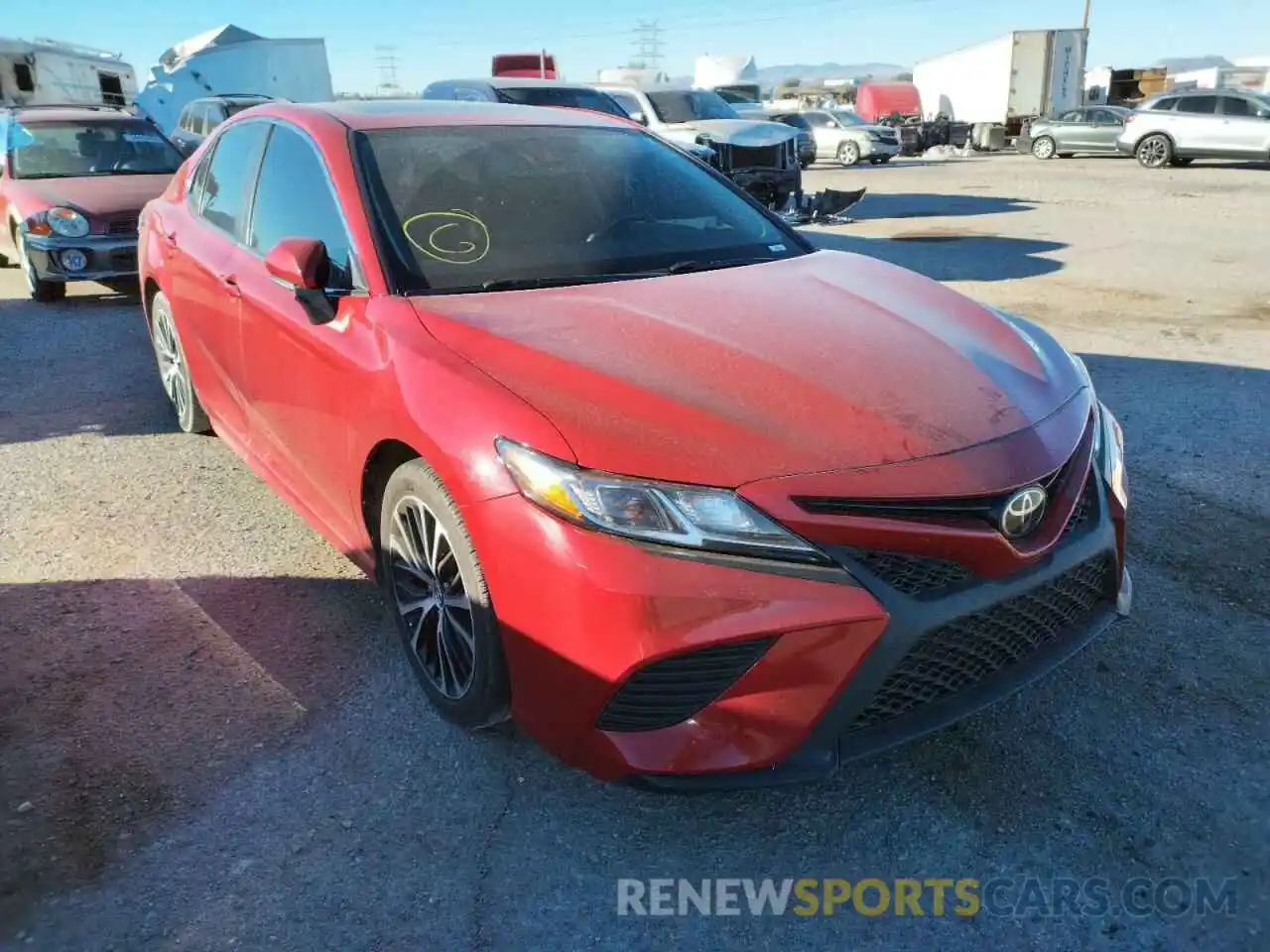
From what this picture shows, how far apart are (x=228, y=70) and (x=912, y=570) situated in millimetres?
22594

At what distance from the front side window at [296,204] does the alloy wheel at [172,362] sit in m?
1.27

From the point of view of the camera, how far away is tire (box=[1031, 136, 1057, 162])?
2741cm

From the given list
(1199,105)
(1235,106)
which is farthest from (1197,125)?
(1235,106)

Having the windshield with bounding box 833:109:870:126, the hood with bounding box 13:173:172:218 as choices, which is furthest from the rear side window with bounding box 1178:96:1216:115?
the hood with bounding box 13:173:172:218

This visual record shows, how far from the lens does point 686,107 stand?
14789mm

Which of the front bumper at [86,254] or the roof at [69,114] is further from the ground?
the roof at [69,114]

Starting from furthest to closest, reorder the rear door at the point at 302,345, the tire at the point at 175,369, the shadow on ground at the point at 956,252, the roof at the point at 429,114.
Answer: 1. the shadow on ground at the point at 956,252
2. the tire at the point at 175,369
3. the roof at the point at 429,114
4. the rear door at the point at 302,345

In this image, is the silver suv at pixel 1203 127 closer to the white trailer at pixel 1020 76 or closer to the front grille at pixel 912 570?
the white trailer at pixel 1020 76

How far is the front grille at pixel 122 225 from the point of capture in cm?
817

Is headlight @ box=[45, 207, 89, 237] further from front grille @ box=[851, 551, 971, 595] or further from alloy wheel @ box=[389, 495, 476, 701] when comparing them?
front grille @ box=[851, 551, 971, 595]

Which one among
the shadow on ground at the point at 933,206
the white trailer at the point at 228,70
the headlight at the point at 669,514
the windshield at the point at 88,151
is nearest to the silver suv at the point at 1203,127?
the shadow on ground at the point at 933,206

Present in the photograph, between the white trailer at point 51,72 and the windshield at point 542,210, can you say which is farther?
the white trailer at point 51,72

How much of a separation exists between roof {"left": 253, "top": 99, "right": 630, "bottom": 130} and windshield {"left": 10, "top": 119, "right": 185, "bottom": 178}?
606 centimetres

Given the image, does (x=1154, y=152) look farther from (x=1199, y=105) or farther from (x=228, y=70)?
(x=228, y=70)
